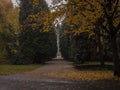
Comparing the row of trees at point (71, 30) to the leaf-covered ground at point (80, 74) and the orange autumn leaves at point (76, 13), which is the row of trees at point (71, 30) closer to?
the orange autumn leaves at point (76, 13)

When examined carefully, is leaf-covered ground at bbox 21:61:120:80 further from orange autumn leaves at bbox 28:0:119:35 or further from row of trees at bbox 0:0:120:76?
orange autumn leaves at bbox 28:0:119:35

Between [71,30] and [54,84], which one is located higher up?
[71,30]

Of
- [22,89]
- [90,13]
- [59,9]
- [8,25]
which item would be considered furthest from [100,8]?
[8,25]

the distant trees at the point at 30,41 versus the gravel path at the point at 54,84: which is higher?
the distant trees at the point at 30,41

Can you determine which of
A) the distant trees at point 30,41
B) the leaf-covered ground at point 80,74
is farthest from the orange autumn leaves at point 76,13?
the distant trees at point 30,41

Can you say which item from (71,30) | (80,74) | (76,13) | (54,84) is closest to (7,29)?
(71,30)

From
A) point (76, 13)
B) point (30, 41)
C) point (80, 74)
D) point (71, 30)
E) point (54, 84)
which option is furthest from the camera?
point (30, 41)

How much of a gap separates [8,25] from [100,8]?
96.2 feet

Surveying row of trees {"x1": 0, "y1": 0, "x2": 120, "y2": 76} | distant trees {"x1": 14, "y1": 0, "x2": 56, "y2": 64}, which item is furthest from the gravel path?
distant trees {"x1": 14, "y1": 0, "x2": 56, "y2": 64}

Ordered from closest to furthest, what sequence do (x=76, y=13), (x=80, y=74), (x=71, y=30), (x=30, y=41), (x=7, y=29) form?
1. (x=76, y=13)
2. (x=80, y=74)
3. (x=71, y=30)
4. (x=7, y=29)
5. (x=30, y=41)

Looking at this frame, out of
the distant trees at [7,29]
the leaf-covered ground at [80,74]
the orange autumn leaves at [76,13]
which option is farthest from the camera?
the distant trees at [7,29]

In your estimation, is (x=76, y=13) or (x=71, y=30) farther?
(x=71, y=30)

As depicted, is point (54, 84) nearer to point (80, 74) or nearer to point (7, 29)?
point (80, 74)

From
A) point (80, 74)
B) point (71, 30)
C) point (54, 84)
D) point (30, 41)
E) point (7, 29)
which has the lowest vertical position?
point (80, 74)
